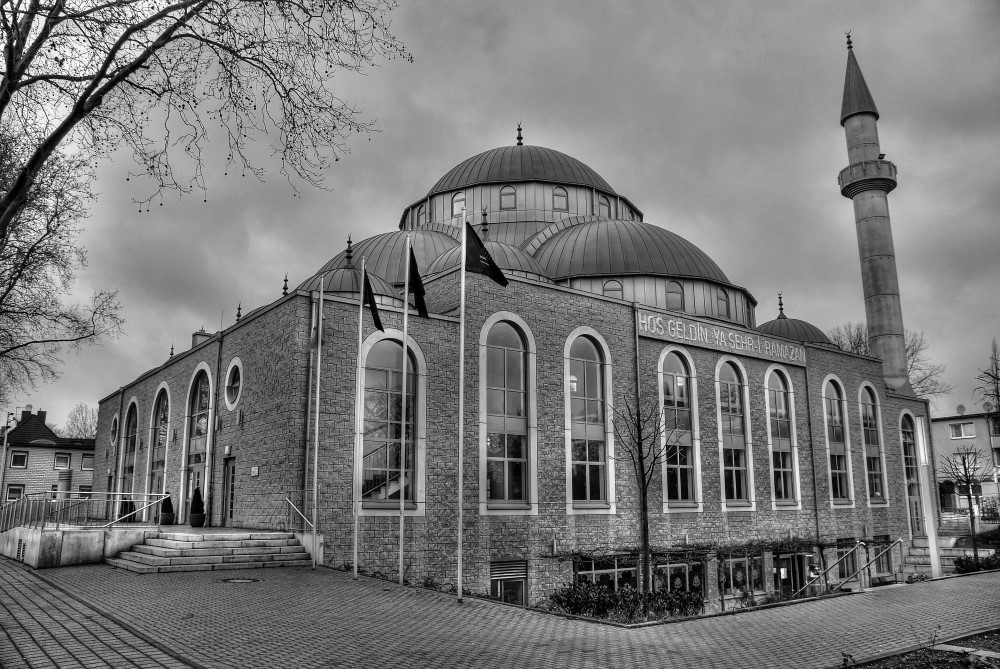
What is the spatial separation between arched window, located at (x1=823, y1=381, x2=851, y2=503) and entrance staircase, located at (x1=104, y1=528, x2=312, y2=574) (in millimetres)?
22876

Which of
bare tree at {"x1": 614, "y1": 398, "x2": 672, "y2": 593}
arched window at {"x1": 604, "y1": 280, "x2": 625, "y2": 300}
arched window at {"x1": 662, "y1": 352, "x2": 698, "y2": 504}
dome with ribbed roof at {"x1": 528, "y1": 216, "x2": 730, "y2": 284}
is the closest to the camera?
bare tree at {"x1": 614, "y1": 398, "x2": 672, "y2": 593}

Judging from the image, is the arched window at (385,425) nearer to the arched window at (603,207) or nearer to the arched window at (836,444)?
the arched window at (836,444)

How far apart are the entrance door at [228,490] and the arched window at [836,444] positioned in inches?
896

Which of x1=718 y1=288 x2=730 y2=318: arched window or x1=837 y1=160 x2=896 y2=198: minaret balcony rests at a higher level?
x1=837 y1=160 x2=896 y2=198: minaret balcony

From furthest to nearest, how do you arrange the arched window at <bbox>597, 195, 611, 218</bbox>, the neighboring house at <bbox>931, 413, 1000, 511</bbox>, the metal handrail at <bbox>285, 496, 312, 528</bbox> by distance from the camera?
the neighboring house at <bbox>931, 413, 1000, 511</bbox> → the arched window at <bbox>597, 195, 611, 218</bbox> → the metal handrail at <bbox>285, 496, 312, 528</bbox>

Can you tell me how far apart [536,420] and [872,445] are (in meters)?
19.4

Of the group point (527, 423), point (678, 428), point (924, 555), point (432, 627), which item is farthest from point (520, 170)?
point (432, 627)

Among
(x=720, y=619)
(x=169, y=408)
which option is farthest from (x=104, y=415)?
(x=720, y=619)

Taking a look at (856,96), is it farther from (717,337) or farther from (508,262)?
(508,262)

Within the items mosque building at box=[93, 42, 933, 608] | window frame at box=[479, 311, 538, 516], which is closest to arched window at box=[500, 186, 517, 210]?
mosque building at box=[93, 42, 933, 608]

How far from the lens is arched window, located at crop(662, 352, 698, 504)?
88.3ft

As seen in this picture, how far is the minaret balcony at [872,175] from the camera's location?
41.5 m

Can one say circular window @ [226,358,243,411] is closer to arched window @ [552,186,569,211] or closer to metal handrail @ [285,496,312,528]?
metal handrail @ [285,496,312,528]

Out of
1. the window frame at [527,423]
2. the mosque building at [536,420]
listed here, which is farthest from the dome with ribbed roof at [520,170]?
the window frame at [527,423]
